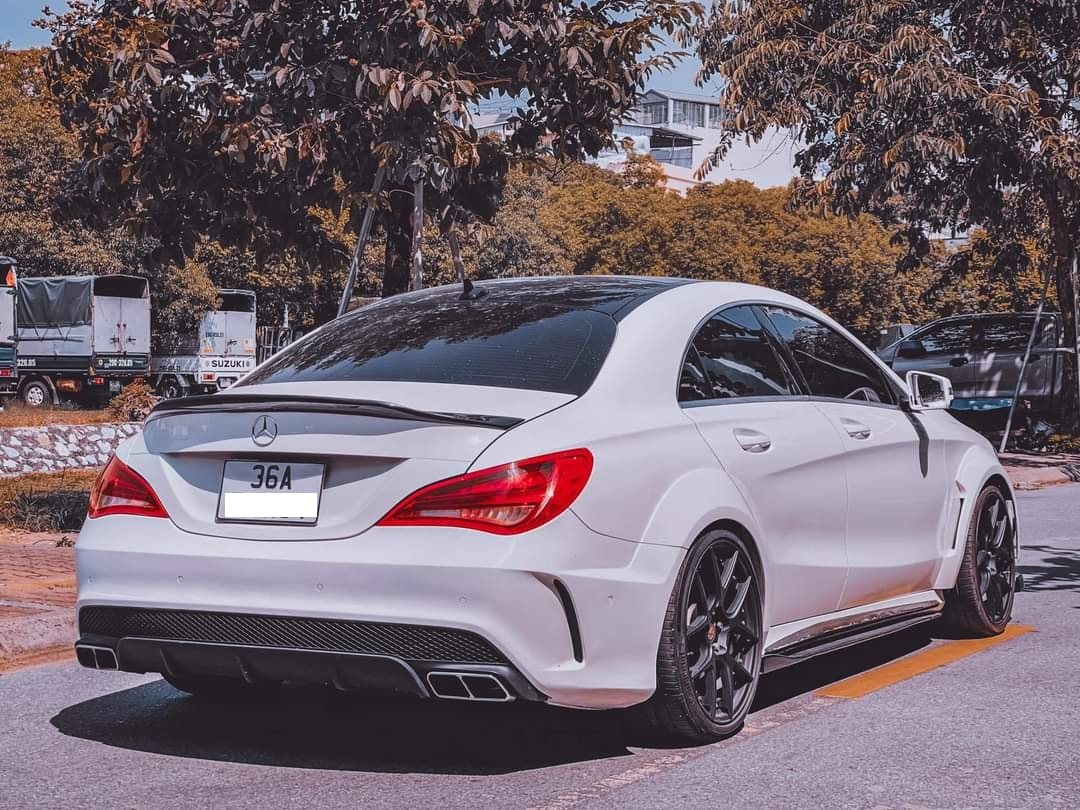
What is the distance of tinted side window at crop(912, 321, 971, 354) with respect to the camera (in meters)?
21.1

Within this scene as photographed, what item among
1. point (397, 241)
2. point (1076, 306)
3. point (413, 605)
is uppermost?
point (397, 241)

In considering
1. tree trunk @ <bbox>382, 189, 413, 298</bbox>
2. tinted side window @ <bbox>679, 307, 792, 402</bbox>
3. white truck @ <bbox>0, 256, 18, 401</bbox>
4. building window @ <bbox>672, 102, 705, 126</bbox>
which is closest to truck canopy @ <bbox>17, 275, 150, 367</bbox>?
white truck @ <bbox>0, 256, 18, 401</bbox>

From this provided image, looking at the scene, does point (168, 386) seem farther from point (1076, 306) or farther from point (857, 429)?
point (857, 429)

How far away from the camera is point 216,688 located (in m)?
5.71

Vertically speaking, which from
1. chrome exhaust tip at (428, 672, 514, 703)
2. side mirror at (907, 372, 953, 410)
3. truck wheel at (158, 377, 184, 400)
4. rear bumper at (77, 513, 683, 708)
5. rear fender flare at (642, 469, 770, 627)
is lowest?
truck wheel at (158, 377, 184, 400)

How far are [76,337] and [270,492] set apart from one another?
116 feet

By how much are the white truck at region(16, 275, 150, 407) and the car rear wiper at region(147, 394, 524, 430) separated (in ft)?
113

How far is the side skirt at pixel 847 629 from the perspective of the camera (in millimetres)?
5465

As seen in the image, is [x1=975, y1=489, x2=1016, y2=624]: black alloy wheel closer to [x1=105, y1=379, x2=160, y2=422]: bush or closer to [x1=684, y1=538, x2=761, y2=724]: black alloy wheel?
[x1=684, y1=538, x2=761, y2=724]: black alloy wheel

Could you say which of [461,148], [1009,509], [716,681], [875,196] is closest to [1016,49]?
[875,196]

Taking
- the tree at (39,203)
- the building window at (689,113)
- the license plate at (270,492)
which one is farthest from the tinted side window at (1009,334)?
the building window at (689,113)

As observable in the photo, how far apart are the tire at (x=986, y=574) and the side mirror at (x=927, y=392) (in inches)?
20.5

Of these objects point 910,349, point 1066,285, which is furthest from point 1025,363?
point 910,349

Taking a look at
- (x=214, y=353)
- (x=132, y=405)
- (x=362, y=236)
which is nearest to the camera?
A: (x=362, y=236)
